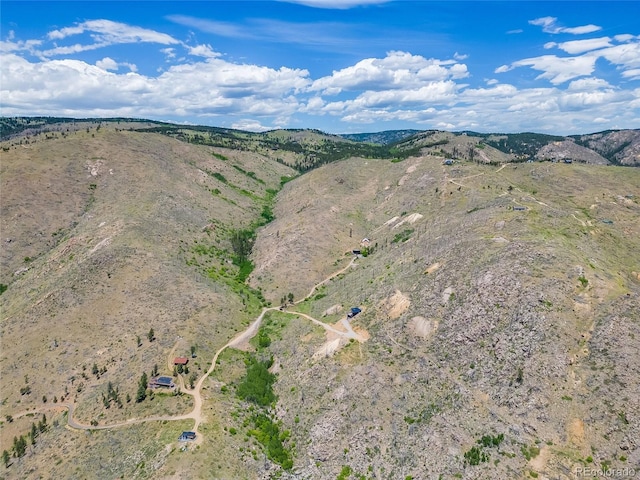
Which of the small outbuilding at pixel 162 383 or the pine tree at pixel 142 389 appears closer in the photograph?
the pine tree at pixel 142 389

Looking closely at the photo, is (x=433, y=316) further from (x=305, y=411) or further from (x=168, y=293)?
(x=168, y=293)

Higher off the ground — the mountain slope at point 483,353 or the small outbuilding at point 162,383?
the mountain slope at point 483,353

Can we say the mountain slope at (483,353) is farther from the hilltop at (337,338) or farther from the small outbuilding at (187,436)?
the small outbuilding at (187,436)

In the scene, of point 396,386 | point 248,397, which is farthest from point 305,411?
point 396,386
